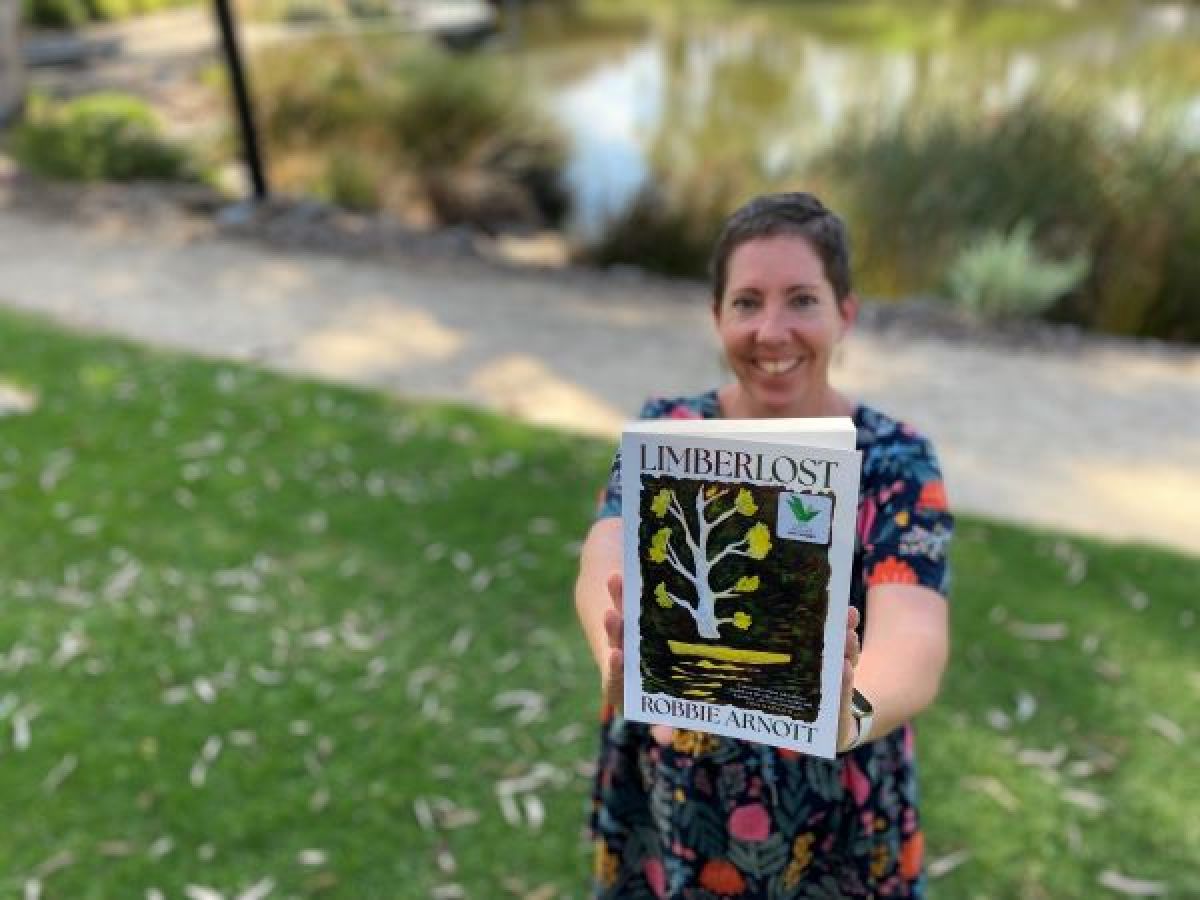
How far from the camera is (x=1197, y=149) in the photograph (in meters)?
6.83

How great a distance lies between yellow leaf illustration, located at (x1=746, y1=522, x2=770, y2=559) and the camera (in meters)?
1.02

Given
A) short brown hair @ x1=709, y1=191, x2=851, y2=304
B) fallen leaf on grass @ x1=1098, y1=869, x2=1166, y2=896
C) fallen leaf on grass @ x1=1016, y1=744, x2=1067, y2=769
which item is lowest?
fallen leaf on grass @ x1=1016, y1=744, x2=1067, y2=769

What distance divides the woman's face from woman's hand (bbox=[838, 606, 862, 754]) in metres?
0.38

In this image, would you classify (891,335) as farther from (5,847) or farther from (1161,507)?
(5,847)

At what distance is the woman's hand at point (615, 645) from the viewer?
1138mm

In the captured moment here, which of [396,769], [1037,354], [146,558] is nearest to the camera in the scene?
[396,769]

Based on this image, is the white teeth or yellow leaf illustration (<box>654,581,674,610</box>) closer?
yellow leaf illustration (<box>654,581,674,610</box>)

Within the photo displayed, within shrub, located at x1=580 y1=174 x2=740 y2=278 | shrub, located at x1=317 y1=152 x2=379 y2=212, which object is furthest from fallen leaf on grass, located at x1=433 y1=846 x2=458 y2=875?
shrub, located at x1=317 y1=152 x2=379 y2=212

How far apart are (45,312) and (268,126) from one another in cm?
467

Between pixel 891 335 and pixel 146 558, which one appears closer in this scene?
pixel 146 558

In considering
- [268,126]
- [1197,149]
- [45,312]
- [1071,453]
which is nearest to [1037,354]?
[1071,453]

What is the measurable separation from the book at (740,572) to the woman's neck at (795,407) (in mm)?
392

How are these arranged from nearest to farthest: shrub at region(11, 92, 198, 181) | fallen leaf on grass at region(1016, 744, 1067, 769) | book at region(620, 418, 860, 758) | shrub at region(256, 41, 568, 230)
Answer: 1. book at region(620, 418, 860, 758)
2. fallen leaf on grass at region(1016, 744, 1067, 769)
3. shrub at region(11, 92, 198, 181)
4. shrub at region(256, 41, 568, 230)

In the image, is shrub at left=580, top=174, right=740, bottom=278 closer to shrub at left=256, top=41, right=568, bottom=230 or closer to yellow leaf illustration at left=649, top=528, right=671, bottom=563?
shrub at left=256, top=41, right=568, bottom=230
